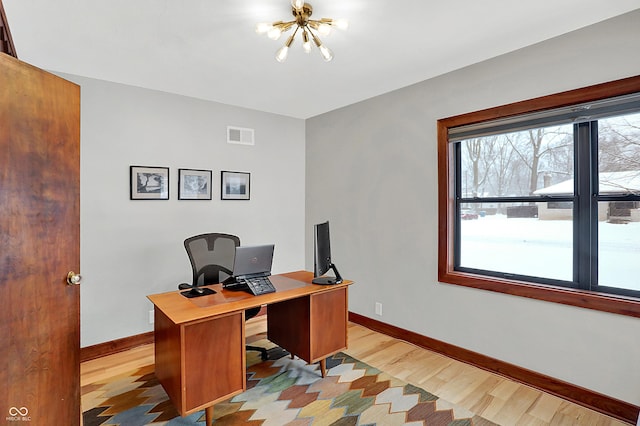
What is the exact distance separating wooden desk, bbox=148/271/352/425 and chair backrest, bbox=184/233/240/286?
40 centimetres

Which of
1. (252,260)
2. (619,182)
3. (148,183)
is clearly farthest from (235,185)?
(619,182)

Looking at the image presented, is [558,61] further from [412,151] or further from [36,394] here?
[36,394]

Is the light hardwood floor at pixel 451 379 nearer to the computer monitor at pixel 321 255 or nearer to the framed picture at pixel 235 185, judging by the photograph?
the computer monitor at pixel 321 255

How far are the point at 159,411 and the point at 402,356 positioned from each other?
78.4 inches

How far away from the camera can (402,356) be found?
2.96m

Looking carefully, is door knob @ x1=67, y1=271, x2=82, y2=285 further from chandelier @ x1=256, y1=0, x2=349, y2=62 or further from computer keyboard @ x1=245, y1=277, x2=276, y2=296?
chandelier @ x1=256, y1=0, x2=349, y2=62

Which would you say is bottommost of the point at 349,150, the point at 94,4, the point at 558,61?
the point at 349,150

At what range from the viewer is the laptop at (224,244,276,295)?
232 cm

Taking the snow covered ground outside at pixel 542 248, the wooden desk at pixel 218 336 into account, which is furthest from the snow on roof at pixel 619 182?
the wooden desk at pixel 218 336

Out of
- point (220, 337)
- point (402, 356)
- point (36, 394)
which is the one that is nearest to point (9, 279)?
point (36, 394)

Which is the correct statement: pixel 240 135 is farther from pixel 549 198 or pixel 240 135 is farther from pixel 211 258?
pixel 549 198

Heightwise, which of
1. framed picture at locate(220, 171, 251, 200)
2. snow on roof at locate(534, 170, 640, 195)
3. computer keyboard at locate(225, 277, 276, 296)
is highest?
framed picture at locate(220, 171, 251, 200)
